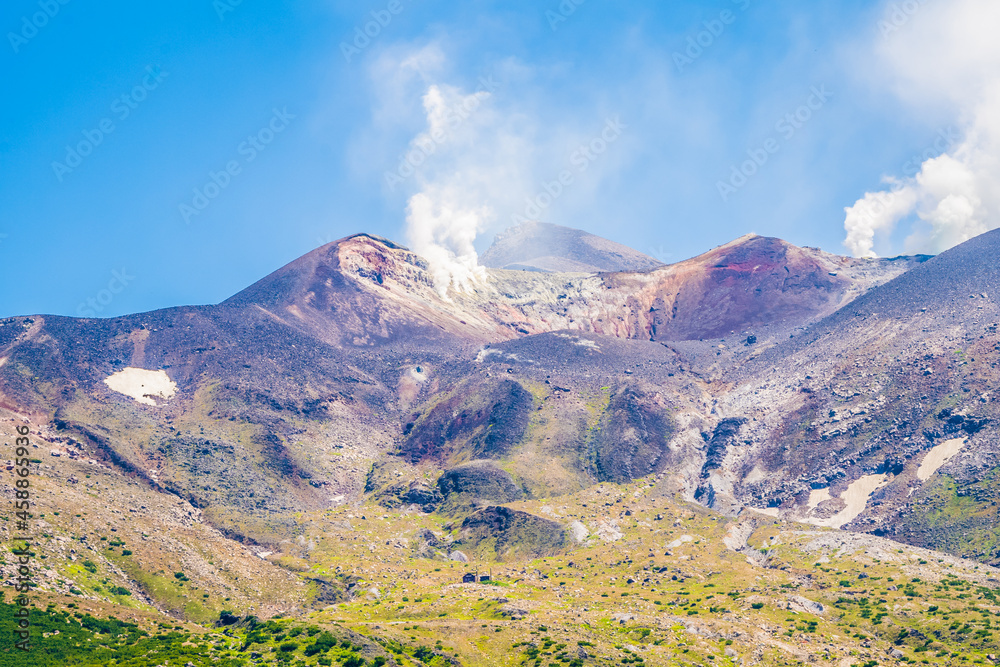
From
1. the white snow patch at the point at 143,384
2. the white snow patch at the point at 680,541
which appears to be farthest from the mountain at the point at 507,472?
the white snow patch at the point at 680,541

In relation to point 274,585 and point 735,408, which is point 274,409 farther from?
point 735,408

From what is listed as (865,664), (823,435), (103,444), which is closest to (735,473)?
(823,435)

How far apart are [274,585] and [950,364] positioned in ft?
423

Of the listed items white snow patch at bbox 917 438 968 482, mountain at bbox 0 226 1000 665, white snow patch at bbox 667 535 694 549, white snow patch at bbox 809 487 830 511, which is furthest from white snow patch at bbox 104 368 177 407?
white snow patch at bbox 917 438 968 482

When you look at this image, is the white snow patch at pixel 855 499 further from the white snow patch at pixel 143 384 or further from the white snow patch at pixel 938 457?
the white snow patch at pixel 143 384

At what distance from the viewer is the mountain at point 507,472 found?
90.1 meters

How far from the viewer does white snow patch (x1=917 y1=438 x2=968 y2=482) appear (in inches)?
4769

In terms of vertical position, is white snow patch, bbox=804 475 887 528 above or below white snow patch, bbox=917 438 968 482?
below

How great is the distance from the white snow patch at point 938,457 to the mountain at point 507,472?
0.48 meters

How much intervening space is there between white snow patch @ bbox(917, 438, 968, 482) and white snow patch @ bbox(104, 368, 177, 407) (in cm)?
14856

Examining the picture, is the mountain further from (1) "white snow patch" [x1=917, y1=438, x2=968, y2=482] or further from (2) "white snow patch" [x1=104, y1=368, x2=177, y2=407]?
(2) "white snow patch" [x1=104, y1=368, x2=177, y2=407]

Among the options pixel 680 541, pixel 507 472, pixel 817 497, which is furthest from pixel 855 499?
pixel 507 472

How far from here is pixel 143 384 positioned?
166250 mm

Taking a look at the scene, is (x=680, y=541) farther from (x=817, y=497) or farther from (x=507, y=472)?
(x=507, y=472)
